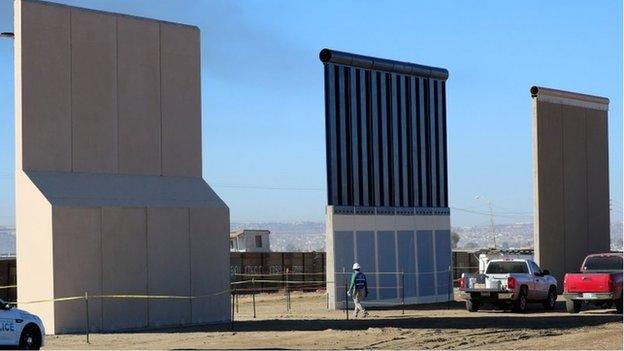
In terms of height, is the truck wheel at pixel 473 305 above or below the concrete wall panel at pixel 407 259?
below

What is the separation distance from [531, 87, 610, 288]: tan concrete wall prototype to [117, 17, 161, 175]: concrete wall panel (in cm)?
1845

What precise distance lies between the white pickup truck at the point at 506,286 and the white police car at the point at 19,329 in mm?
16620

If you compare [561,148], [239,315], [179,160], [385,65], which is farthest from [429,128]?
[179,160]

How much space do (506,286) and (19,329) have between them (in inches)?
703

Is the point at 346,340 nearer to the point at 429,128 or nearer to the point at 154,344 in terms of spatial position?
the point at 154,344

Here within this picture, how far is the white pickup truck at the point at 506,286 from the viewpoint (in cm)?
3788

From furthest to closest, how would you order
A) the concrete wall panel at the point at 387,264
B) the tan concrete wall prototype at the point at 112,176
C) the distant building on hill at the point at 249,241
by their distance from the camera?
the distant building on hill at the point at 249,241 < the concrete wall panel at the point at 387,264 < the tan concrete wall prototype at the point at 112,176

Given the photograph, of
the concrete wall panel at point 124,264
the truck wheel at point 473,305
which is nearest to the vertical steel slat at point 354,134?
the truck wheel at point 473,305

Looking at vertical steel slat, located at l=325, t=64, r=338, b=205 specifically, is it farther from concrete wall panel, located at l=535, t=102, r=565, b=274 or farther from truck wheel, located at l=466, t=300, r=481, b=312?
concrete wall panel, located at l=535, t=102, r=565, b=274

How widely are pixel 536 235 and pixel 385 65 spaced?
9.71 meters

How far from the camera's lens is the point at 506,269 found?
38969 mm

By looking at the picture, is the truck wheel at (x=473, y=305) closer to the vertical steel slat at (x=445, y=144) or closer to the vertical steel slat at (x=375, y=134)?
the vertical steel slat at (x=375, y=134)

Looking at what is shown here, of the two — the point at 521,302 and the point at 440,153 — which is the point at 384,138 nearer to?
the point at 440,153

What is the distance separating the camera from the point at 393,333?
28.6 metres
